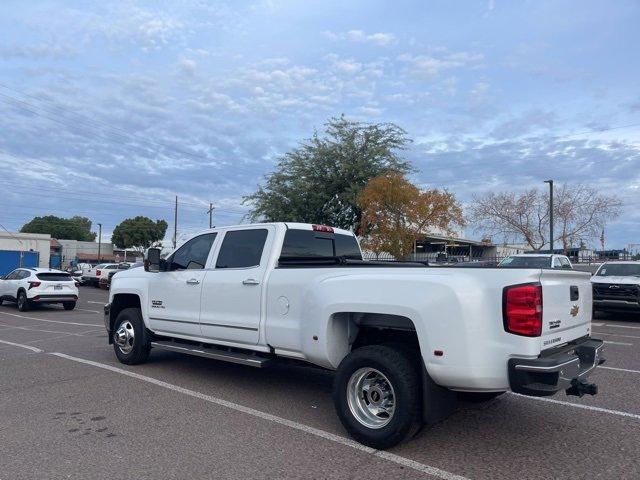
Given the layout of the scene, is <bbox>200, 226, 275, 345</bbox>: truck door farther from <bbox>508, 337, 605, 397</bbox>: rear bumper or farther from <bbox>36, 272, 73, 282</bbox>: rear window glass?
<bbox>36, 272, 73, 282</bbox>: rear window glass

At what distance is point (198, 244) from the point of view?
24.4 ft

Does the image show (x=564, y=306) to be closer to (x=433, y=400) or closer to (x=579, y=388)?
(x=579, y=388)

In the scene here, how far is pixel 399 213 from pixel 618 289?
15.5 meters

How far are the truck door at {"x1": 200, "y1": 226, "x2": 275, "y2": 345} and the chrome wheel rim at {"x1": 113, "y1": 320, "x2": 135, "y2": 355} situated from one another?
6.11ft

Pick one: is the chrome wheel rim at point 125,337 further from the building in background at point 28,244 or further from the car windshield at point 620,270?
the building in background at point 28,244

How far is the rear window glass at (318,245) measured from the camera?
6.62 metres

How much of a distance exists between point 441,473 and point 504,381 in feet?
2.82

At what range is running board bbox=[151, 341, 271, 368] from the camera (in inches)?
240

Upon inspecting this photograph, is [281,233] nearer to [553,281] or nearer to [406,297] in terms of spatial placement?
[406,297]

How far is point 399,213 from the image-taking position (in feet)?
98.3

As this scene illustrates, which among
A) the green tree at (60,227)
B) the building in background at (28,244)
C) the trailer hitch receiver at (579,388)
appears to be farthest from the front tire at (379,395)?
the green tree at (60,227)

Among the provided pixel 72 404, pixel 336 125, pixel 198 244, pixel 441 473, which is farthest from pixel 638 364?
pixel 336 125

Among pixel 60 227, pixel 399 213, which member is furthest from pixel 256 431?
pixel 60 227

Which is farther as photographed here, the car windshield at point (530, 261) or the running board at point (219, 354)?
the car windshield at point (530, 261)
